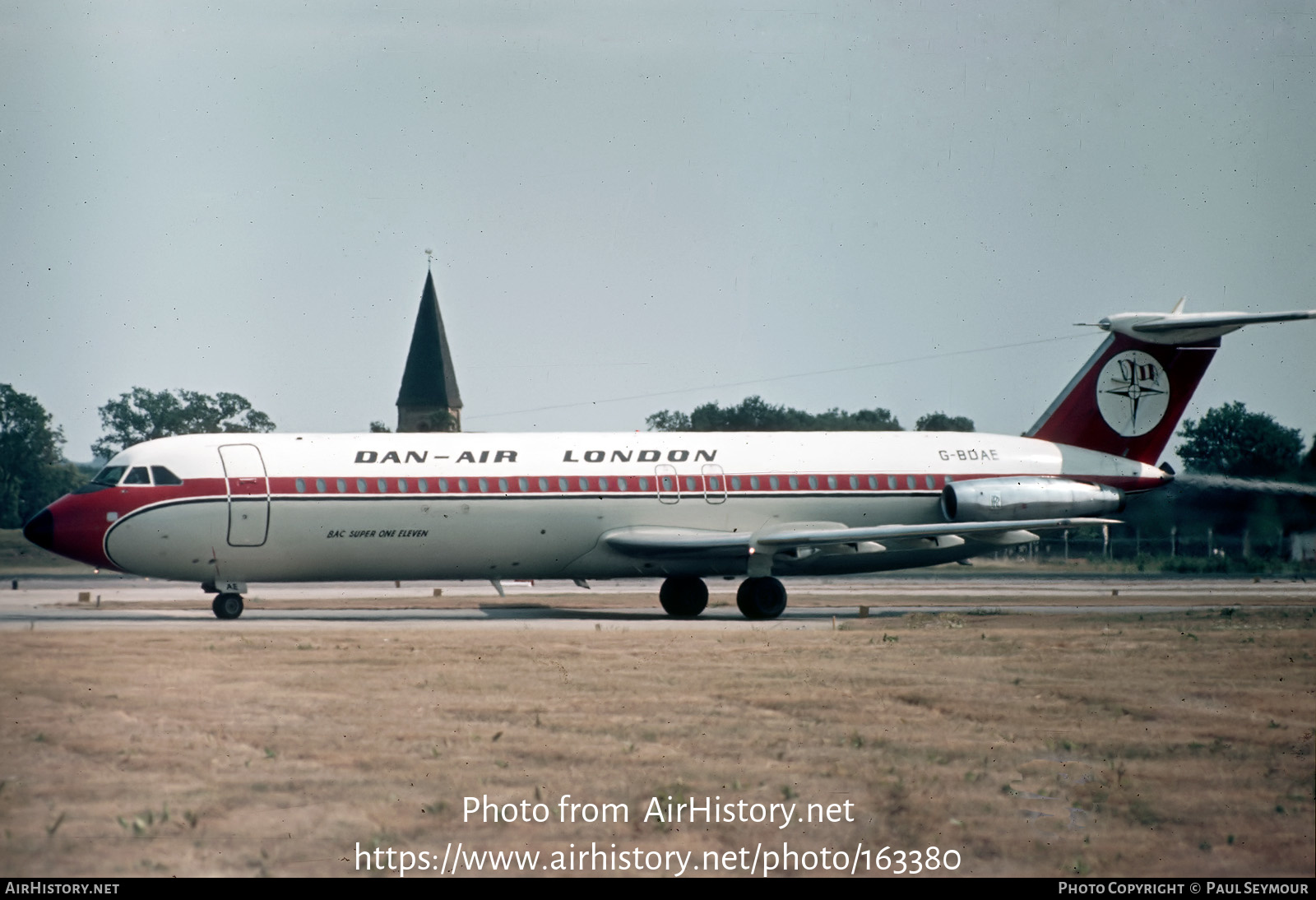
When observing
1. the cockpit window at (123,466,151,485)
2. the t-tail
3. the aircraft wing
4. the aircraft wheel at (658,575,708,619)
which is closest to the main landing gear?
the aircraft wheel at (658,575,708,619)

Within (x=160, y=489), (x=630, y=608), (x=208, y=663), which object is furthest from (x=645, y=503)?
(x=208, y=663)

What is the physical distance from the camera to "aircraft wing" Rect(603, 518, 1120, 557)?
31.0 m

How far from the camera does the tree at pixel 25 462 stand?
316 feet

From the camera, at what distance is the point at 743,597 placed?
31.7 meters

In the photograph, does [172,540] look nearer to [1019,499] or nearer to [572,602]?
[572,602]

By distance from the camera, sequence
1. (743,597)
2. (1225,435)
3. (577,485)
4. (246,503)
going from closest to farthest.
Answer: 1. (246,503)
2. (577,485)
3. (743,597)
4. (1225,435)

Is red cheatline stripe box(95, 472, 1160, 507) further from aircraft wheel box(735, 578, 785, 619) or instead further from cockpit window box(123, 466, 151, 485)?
aircraft wheel box(735, 578, 785, 619)

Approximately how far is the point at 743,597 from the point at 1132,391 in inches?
490

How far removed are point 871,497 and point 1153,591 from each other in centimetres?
1535

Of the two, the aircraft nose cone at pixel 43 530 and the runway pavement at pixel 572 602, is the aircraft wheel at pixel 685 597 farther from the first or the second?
the aircraft nose cone at pixel 43 530

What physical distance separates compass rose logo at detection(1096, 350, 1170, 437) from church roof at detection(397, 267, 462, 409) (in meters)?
101

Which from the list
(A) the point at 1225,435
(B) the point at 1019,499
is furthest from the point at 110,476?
(A) the point at 1225,435

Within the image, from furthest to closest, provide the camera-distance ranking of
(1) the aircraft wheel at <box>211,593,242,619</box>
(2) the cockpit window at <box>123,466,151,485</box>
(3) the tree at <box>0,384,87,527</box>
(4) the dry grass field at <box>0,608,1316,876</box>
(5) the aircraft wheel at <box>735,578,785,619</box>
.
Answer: (3) the tree at <box>0,384,87,527</box> → (5) the aircraft wheel at <box>735,578,785,619</box> → (1) the aircraft wheel at <box>211,593,242,619</box> → (2) the cockpit window at <box>123,466,151,485</box> → (4) the dry grass field at <box>0,608,1316,876</box>

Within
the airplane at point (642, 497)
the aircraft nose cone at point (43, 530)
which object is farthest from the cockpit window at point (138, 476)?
the aircraft nose cone at point (43, 530)
